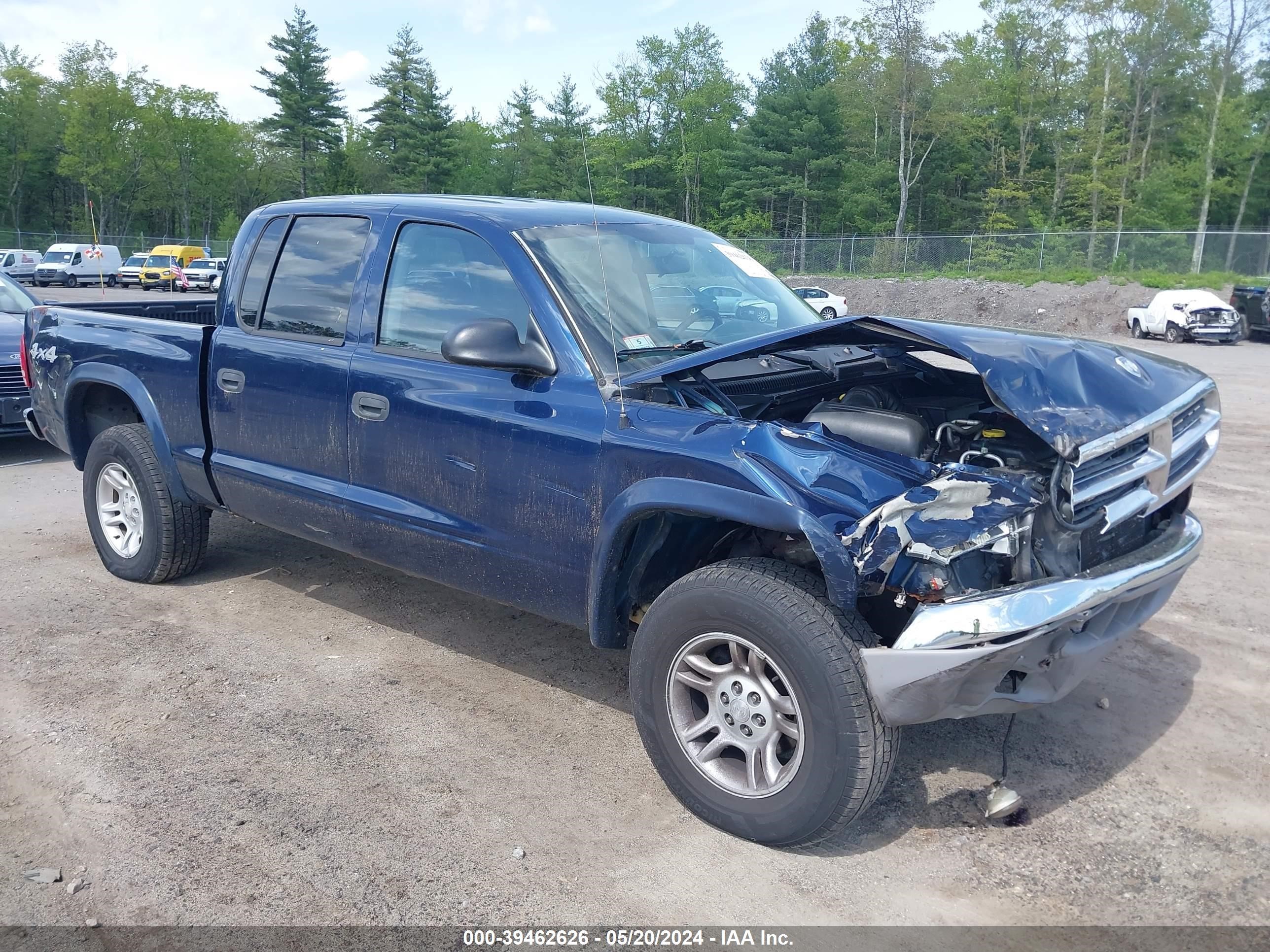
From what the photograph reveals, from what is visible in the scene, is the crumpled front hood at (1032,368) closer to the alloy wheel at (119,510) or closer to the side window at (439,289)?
the side window at (439,289)

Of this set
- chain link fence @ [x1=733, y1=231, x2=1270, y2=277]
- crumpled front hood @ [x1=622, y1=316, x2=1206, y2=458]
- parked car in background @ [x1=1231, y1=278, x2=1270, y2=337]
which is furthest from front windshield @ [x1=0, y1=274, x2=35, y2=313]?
chain link fence @ [x1=733, y1=231, x2=1270, y2=277]

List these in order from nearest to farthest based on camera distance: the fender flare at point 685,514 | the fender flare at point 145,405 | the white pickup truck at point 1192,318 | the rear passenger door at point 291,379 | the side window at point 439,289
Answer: the fender flare at point 685,514, the side window at point 439,289, the rear passenger door at point 291,379, the fender flare at point 145,405, the white pickup truck at point 1192,318

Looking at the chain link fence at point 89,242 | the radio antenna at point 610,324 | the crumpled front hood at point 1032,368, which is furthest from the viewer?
the chain link fence at point 89,242

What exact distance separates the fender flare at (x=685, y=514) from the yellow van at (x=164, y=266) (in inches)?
1686

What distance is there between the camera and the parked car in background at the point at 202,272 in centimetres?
4303

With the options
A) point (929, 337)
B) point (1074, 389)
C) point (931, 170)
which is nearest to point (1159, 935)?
point (1074, 389)

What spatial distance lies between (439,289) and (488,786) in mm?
1978

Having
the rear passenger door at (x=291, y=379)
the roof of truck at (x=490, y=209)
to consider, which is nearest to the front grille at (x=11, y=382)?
the rear passenger door at (x=291, y=379)

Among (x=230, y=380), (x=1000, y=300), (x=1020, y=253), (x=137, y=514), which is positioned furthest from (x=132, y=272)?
(x=230, y=380)

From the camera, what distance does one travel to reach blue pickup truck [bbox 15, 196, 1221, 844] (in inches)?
117

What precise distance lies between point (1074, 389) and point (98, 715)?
3858mm

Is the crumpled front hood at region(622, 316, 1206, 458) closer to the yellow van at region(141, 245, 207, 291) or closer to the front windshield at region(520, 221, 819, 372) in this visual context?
the front windshield at region(520, 221, 819, 372)

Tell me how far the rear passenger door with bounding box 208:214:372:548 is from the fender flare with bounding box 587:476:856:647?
57.6 inches

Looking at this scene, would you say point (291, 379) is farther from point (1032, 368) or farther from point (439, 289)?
point (1032, 368)
